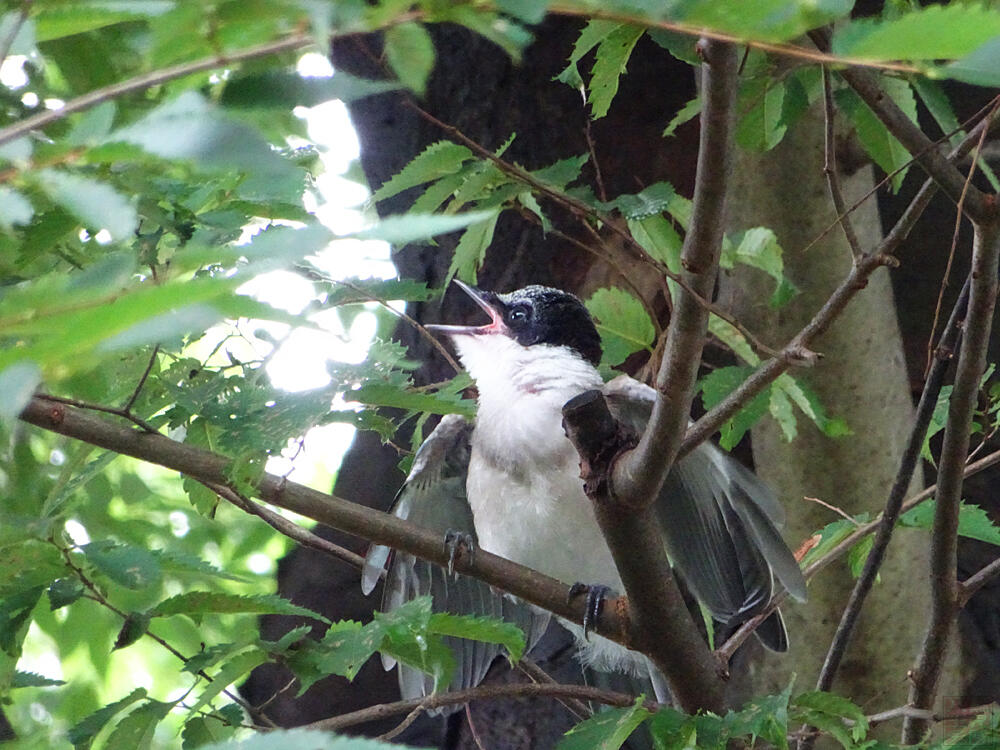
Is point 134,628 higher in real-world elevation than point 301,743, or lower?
lower

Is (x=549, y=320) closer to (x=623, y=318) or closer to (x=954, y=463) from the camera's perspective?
(x=623, y=318)

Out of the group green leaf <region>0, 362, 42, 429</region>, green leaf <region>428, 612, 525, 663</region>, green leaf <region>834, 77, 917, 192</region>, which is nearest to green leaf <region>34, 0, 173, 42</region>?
green leaf <region>0, 362, 42, 429</region>

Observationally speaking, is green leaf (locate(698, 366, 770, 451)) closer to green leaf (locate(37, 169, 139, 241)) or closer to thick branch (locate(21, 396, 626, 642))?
thick branch (locate(21, 396, 626, 642))

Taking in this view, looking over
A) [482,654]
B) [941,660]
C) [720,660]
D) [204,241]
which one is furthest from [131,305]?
[482,654]

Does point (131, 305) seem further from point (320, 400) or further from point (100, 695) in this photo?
point (100, 695)

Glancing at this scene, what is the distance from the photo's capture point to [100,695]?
4.05m

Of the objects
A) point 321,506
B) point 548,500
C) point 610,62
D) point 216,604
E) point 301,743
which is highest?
point 610,62

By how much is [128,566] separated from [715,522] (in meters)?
1.58

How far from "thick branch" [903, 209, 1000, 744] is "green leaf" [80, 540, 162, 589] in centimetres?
133

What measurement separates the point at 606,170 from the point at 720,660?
6.47ft

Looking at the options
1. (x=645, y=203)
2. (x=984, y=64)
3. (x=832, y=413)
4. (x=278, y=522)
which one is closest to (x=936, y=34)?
(x=984, y=64)

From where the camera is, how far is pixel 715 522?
270 cm

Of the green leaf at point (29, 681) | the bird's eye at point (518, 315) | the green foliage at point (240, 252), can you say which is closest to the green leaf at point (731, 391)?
the green foliage at point (240, 252)

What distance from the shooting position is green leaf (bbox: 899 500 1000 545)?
2033 millimetres
